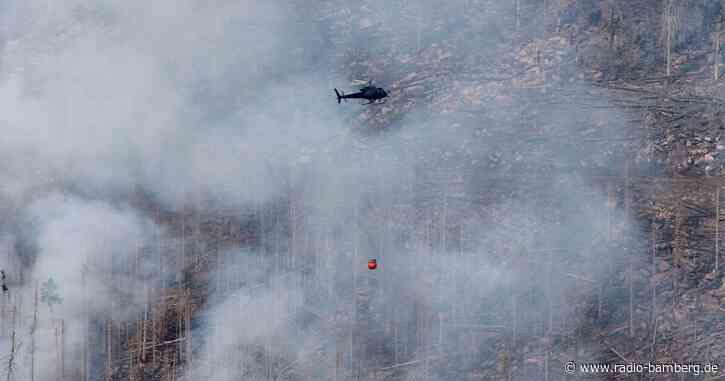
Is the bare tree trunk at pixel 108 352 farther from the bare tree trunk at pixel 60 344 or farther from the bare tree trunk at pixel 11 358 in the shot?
the bare tree trunk at pixel 11 358

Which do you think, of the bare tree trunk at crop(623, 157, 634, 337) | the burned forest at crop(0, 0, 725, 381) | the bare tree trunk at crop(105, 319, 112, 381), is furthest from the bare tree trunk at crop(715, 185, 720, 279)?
the bare tree trunk at crop(105, 319, 112, 381)

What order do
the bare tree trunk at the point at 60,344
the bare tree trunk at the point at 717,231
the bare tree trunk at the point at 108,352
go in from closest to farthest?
the bare tree trunk at the point at 717,231 < the bare tree trunk at the point at 108,352 < the bare tree trunk at the point at 60,344

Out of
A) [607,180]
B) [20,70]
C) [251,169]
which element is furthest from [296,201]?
[20,70]

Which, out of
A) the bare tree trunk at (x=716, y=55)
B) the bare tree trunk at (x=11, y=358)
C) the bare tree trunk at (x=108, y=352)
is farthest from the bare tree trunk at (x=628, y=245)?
the bare tree trunk at (x=11, y=358)

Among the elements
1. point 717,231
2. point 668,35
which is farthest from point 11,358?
point 668,35

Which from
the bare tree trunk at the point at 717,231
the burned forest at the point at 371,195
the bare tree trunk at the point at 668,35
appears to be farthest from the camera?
the bare tree trunk at the point at 668,35

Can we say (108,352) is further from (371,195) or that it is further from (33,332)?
(371,195)

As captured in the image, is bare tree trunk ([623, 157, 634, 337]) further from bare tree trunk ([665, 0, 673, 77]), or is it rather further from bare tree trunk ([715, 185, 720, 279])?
bare tree trunk ([665, 0, 673, 77])

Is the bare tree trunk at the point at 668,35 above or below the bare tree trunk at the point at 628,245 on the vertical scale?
above

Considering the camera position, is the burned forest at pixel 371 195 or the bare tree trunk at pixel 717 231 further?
the burned forest at pixel 371 195
